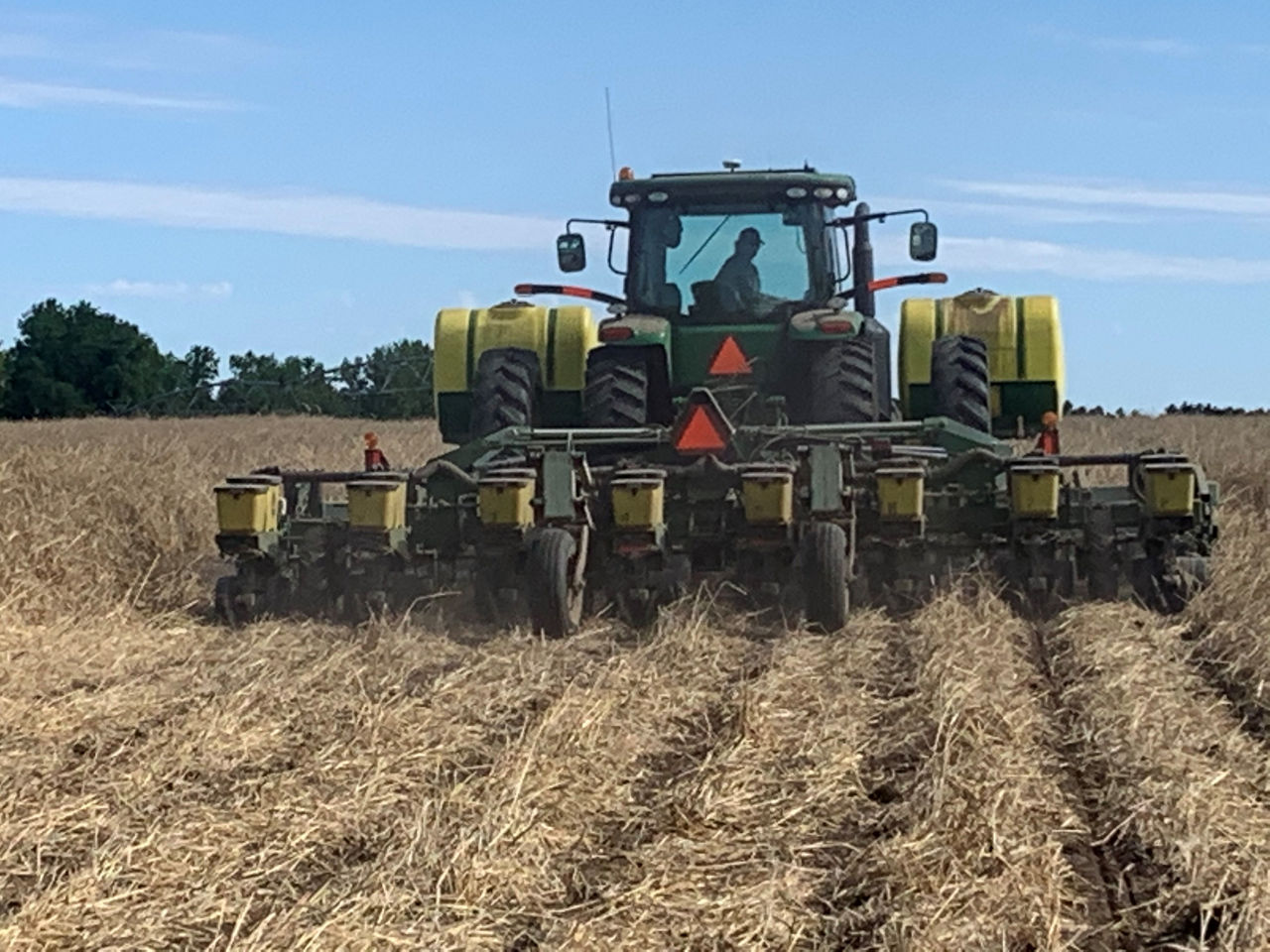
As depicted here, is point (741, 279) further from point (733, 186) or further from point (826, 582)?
point (826, 582)

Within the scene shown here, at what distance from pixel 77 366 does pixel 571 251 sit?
62405 millimetres

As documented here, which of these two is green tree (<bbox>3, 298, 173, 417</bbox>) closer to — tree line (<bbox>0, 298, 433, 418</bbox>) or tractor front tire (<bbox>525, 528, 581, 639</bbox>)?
tree line (<bbox>0, 298, 433, 418</bbox>)

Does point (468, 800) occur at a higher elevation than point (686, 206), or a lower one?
lower

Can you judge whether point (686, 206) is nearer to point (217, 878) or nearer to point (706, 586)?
point (706, 586)

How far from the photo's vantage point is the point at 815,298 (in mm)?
10375

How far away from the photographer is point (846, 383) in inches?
384

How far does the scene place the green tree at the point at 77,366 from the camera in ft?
222

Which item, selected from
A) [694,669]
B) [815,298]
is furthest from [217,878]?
[815,298]

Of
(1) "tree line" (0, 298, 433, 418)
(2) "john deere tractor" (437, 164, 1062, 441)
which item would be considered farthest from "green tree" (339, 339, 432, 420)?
(2) "john deere tractor" (437, 164, 1062, 441)

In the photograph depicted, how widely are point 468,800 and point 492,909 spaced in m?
0.80

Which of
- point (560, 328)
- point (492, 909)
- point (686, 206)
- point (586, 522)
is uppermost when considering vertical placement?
point (686, 206)

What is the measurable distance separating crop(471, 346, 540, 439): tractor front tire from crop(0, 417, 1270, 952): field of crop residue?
1840 mm

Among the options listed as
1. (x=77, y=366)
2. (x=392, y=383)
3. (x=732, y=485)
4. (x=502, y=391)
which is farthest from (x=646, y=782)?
(x=77, y=366)

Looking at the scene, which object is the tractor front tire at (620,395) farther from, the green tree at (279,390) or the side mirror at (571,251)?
the green tree at (279,390)
